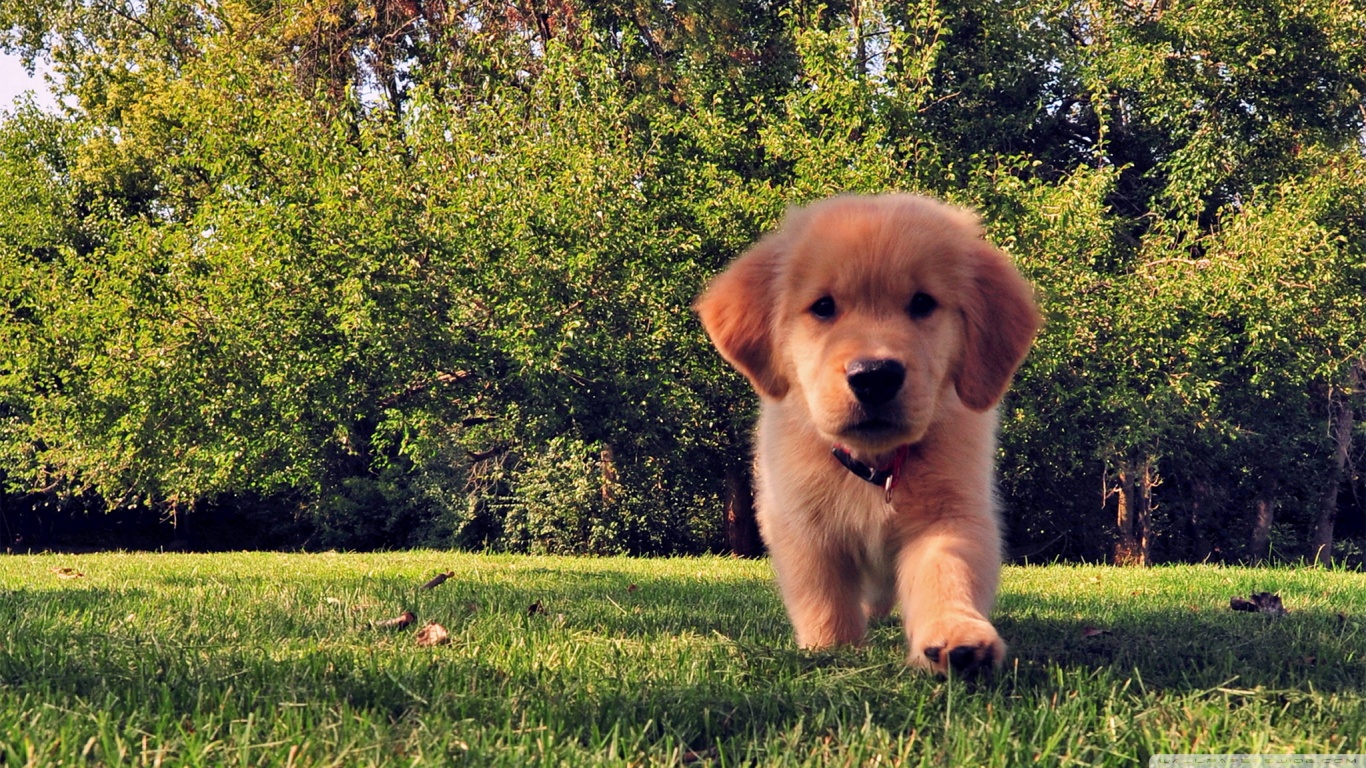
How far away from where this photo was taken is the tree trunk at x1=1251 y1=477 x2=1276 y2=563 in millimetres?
20719

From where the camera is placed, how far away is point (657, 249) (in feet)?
46.1

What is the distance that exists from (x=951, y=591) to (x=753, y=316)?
113 centimetres

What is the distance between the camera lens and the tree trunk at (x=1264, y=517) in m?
20.7

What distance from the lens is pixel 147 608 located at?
446cm

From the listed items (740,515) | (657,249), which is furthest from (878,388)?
(740,515)

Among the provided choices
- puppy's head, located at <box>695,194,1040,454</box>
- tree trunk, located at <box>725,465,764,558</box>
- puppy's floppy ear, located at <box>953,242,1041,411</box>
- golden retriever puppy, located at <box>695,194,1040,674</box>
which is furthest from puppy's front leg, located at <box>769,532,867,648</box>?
tree trunk, located at <box>725,465,764,558</box>

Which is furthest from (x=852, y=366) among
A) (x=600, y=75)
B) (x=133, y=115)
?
(x=133, y=115)

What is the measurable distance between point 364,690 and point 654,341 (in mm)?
11783

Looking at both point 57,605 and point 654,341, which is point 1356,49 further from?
point 57,605

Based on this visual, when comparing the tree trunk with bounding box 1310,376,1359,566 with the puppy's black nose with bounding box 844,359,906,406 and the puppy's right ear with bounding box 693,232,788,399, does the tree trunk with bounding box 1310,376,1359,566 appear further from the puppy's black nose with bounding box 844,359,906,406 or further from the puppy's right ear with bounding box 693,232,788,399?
the puppy's black nose with bounding box 844,359,906,406

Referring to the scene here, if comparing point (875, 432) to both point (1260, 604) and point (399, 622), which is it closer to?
point (399, 622)

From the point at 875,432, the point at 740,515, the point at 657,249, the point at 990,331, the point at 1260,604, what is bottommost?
the point at 740,515

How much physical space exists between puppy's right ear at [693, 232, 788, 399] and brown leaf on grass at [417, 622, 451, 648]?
4.04 ft

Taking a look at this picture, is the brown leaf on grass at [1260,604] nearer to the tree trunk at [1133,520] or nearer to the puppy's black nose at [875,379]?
the puppy's black nose at [875,379]
